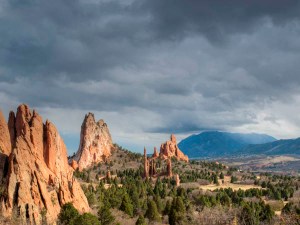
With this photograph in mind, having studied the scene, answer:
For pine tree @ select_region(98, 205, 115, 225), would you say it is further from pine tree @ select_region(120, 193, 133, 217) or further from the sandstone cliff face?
pine tree @ select_region(120, 193, 133, 217)

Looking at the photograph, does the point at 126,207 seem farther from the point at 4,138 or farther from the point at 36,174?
the point at 4,138

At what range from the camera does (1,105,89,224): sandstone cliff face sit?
64.2 m

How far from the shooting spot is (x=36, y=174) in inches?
2771

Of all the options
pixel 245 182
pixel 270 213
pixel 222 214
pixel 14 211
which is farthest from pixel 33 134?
pixel 245 182

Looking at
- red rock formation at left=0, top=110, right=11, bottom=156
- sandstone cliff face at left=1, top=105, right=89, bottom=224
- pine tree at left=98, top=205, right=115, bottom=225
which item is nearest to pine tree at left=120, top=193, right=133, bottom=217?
sandstone cliff face at left=1, top=105, right=89, bottom=224

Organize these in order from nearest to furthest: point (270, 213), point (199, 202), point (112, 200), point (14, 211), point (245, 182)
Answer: point (14, 211), point (270, 213), point (112, 200), point (199, 202), point (245, 182)

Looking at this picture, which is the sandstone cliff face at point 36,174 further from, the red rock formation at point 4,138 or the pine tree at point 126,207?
the pine tree at point 126,207

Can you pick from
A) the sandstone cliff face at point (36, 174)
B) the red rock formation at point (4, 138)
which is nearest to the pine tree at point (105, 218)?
the sandstone cliff face at point (36, 174)

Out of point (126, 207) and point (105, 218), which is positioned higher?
point (105, 218)

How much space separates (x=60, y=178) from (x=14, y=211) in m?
18.8

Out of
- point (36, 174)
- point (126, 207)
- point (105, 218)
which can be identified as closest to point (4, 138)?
point (36, 174)

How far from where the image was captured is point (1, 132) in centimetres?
7894

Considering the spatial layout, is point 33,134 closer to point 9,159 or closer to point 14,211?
point 9,159

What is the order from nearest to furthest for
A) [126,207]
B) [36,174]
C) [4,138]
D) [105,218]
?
[36,174], [105,218], [4,138], [126,207]
